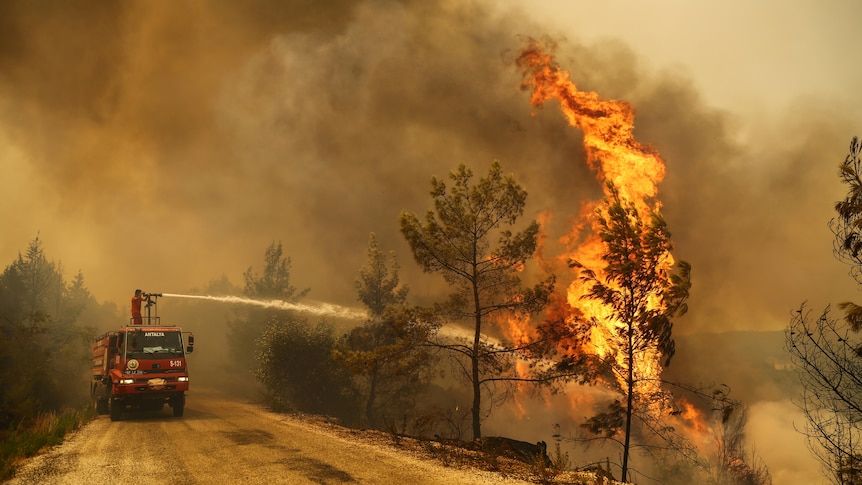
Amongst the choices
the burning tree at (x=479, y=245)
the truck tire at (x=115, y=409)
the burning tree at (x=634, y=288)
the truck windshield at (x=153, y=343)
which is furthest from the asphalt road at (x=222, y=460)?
the burning tree at (x=479, y=245)

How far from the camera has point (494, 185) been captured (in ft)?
61.9

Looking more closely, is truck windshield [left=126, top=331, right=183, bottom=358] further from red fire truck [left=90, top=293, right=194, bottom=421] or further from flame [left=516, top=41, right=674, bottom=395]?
flame [left=516, top=41, right=674, bottom=395]

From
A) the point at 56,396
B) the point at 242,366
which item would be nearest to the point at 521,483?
the point at 56,396

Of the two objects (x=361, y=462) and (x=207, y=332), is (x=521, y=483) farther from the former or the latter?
(x=207, y=332)

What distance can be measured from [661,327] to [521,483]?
540cm

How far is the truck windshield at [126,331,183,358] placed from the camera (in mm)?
20078

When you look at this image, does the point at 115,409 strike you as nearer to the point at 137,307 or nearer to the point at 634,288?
the point at 137,307

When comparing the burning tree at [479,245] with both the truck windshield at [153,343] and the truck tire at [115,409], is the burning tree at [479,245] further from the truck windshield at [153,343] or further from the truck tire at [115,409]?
the truck tire at [115,409]

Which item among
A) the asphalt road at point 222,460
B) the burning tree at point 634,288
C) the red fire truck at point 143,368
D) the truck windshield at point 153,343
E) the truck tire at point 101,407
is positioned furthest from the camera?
the truck tire at point 101,407

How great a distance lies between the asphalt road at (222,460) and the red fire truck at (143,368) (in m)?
1.43

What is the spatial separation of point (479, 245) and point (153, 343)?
46.3 feet

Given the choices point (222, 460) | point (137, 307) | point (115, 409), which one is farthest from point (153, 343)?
point (222, 460)

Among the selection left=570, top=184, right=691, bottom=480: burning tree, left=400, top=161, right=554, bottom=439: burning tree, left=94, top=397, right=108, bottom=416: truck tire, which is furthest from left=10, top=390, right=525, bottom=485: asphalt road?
left=400, top=161, right=554, bottom=439: burning tree

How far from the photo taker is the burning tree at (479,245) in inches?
742
